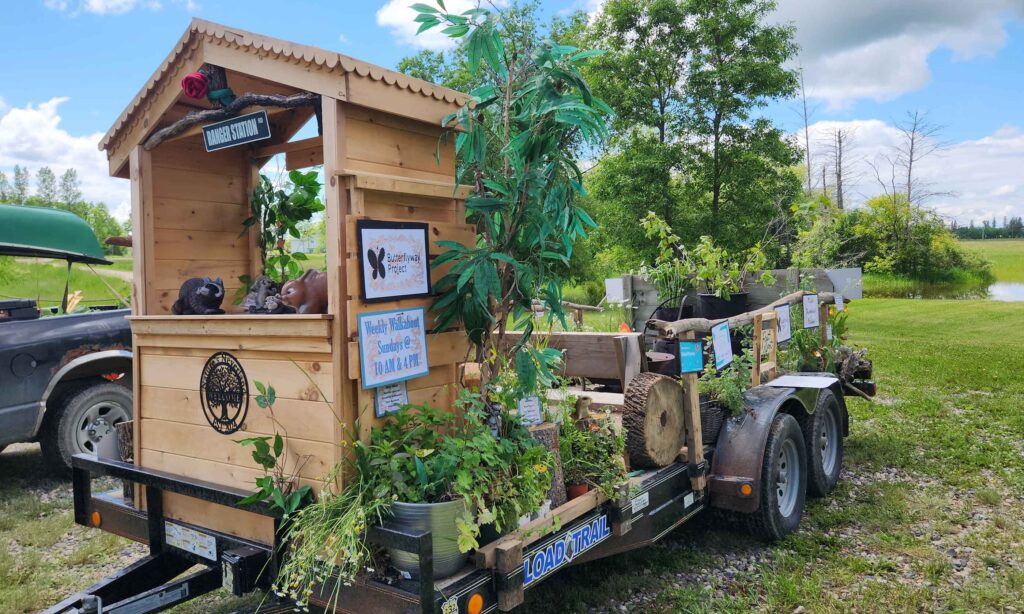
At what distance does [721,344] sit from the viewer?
13.9 ft

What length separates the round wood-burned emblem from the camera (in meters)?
2.96

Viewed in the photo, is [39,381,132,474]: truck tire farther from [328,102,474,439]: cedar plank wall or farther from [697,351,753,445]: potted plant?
[697,351,753,445]: potted plant

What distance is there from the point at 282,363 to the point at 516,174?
1192mm

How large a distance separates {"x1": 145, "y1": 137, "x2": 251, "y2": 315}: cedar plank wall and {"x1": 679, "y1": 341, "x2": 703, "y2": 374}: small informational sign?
236cm

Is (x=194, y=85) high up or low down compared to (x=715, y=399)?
up

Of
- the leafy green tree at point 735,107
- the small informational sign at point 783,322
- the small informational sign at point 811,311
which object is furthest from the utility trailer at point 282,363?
the leafy green tree at point 735,107

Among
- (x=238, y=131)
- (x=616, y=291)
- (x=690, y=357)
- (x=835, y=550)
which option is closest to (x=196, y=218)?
(x=238, y=131)

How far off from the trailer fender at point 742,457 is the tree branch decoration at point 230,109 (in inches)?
116

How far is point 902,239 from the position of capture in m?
29.1

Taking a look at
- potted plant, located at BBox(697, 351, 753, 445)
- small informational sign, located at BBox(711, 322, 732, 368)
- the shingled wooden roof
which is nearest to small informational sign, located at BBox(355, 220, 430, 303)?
the shingled wooden roof

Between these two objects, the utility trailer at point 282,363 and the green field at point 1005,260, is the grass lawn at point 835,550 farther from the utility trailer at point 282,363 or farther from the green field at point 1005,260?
the green field at point 1005,260

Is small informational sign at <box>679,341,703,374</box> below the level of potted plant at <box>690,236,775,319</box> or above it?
below

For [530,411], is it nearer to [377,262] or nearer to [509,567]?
[509,567]

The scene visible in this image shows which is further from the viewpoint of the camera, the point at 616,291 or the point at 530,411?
the point at 616,291
